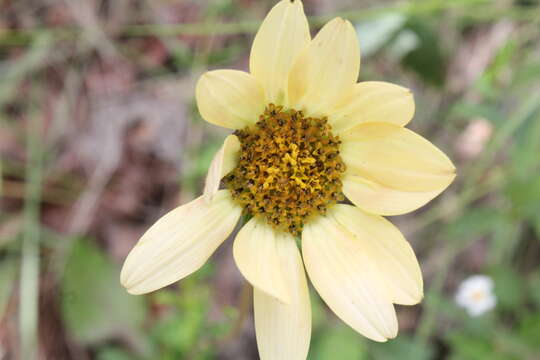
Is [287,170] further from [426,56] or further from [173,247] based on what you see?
[426,56]

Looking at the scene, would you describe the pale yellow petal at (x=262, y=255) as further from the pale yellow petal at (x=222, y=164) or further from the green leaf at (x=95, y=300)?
the green leaf at (x=95, y=300)

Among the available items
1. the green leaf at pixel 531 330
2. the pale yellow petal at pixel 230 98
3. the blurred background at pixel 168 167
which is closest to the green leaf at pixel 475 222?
the blurred background at pixel 168 167

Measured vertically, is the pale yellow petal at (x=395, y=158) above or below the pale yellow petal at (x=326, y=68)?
below

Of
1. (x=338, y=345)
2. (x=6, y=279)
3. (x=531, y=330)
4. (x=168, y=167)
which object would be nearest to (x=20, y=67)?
(x=168, y=167)

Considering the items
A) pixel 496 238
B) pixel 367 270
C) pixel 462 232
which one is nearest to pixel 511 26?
pixel 496 238

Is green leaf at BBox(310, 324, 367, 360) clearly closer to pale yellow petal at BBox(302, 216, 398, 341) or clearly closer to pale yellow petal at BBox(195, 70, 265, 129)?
pale yellow petal at BBox(302, 216, 398, 341)

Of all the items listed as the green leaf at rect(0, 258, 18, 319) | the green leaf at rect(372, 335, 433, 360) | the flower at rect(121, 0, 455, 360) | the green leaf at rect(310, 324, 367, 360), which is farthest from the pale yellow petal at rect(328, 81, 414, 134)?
the green leaf at rect(0, 258, 18, 319)
